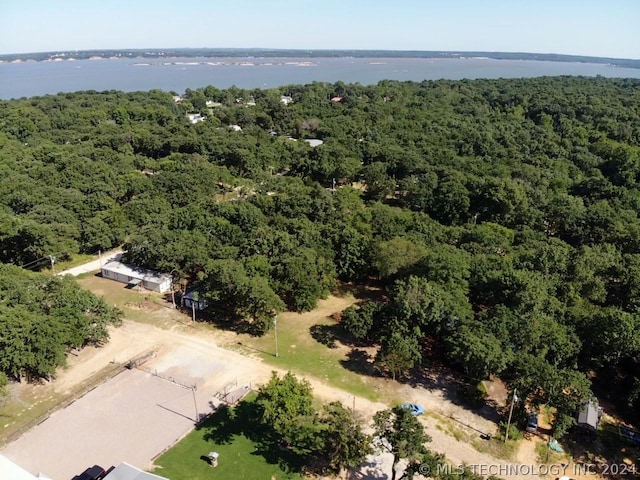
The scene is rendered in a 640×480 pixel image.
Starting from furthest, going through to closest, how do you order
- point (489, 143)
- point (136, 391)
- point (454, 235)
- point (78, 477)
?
point (489, 143)
point (454, 235)
point (136, 391)
point (78, 477)

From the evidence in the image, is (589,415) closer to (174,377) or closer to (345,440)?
(345,440)

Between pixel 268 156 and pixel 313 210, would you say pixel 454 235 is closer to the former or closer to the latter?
pixel 313 210

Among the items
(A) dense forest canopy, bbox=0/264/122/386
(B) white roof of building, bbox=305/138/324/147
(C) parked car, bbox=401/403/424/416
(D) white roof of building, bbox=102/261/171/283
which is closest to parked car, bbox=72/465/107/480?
(A) dense forest canopy, bbox=0/264/122/386

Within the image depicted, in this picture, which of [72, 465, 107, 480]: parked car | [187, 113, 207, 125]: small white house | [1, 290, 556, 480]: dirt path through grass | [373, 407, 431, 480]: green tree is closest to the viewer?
[373, 407, 431, 480]: green tree

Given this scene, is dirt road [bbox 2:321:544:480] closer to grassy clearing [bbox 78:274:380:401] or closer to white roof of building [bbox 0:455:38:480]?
grassy clearing [bbox 78:274:380:401]

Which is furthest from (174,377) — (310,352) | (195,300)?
(310,352)

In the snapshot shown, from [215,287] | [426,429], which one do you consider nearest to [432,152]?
[215,287]

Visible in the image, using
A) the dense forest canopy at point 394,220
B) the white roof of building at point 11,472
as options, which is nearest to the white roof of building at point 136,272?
the dense forest canopy at point 394,220
